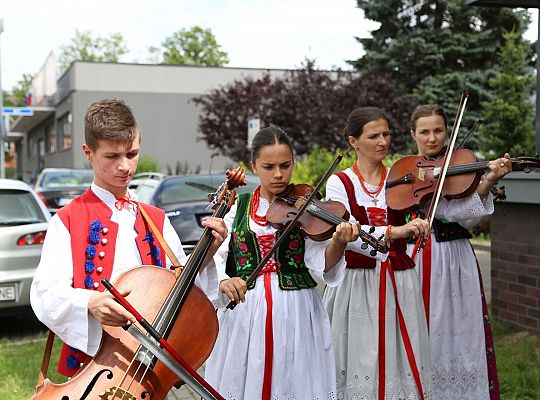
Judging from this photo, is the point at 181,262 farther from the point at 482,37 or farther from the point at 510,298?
the point at 482,37

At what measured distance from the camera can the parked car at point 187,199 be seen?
7309mm

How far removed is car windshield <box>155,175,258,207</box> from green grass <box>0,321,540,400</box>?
88.6 inches

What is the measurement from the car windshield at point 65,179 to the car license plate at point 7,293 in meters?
8.66

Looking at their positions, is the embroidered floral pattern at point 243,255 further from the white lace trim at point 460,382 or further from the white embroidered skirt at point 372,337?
the white lace trim at point 460,382

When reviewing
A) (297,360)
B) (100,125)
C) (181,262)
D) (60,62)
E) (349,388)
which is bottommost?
(349,388)

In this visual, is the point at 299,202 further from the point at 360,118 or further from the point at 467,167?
the point at 467,167

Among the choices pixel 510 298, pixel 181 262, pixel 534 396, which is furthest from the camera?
pixel 510 298

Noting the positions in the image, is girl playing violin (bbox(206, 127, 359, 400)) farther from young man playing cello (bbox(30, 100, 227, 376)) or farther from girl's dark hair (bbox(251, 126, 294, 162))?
young man playing cello (bbox(30, 100, 227, 376))

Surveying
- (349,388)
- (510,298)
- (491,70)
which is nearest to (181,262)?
(349,388)

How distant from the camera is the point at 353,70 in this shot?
76.4ft

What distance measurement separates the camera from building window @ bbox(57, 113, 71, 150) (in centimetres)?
3526

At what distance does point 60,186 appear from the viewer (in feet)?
47.3

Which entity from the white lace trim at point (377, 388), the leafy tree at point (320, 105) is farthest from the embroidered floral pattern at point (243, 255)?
the leafy tree at point (320, 105)

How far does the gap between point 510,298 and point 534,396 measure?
1666mm
